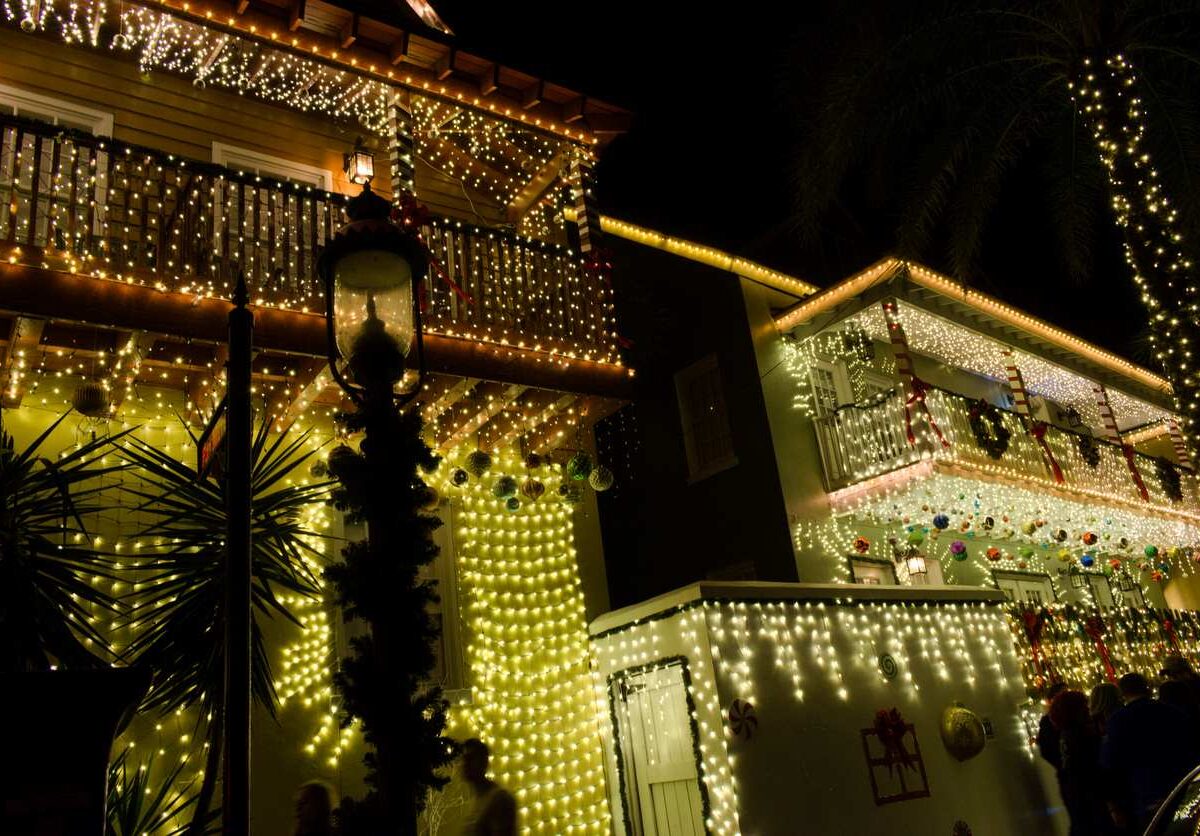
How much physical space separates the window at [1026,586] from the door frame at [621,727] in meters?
10.3

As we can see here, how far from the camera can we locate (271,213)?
814 cm

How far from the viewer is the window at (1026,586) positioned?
58.2 feet

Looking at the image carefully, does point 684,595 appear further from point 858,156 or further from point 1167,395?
point 1167,395

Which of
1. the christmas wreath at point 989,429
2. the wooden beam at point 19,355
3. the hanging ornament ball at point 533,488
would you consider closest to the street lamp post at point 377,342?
the wooden beam at point 19,355

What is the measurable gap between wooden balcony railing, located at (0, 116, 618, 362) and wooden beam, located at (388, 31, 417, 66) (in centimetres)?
163

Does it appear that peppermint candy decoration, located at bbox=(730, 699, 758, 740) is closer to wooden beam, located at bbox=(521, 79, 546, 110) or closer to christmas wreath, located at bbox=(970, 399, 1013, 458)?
wooden beam, located at bbox=(521, 79, 546, 110)

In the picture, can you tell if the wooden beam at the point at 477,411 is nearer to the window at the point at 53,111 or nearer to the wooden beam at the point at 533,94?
the wooden beam at the point at 533,94

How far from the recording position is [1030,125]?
474 inches

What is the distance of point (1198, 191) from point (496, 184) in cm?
858

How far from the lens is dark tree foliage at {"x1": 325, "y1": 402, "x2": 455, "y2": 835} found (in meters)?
3.58

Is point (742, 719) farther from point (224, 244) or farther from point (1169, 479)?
point (1169, 479)

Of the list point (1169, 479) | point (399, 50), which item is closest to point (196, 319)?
point (399, 50)

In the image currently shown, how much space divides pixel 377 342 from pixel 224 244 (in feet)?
14.2

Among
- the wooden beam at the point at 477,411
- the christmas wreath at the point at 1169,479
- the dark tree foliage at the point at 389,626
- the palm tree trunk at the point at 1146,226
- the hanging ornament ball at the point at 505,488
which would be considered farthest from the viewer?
the christmas wreath at the point at 1169,479
